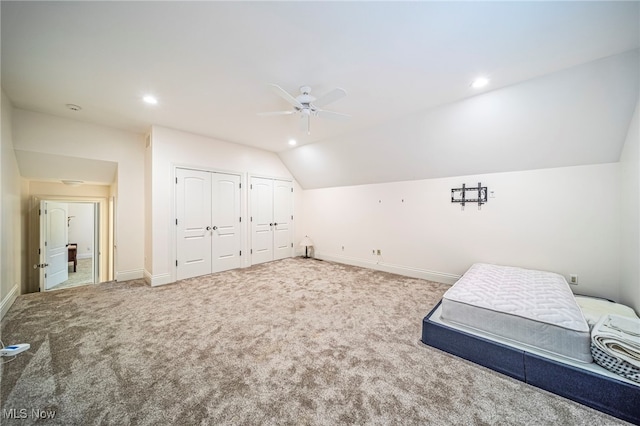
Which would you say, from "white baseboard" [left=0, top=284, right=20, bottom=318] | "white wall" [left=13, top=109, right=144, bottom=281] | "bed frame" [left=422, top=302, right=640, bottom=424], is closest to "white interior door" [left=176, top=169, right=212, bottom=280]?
"white wall" [left=13, top=109, right=144, bottom=281]

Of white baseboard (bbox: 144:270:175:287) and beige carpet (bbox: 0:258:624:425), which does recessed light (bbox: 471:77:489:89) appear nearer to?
beige carpet (bbox: 0:258:624:425)

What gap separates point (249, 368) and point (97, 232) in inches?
226

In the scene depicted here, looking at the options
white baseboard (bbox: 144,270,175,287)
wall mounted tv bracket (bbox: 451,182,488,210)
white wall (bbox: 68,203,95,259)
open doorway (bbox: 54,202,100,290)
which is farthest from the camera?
white wall (bbox: 68,203,95,259)

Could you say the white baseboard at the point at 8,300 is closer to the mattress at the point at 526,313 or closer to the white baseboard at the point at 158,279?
the white baseboard at the point at 158,279

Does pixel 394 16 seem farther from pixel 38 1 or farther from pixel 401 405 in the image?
pixel 401 405

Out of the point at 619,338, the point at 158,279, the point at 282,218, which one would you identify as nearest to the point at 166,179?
the point at 158,279

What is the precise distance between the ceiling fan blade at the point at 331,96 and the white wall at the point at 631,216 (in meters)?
2.99

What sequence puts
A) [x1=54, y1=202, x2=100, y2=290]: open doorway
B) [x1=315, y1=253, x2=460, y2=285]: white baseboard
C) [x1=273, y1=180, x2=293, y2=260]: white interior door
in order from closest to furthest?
[x1=315, y1=253, x2=460, y2=285]: white baseboard → [x1=273, y1=180, x2=293, y2=260]: white interior door → [x1=54, y1=202, x2=100, y2=290]: open doorway

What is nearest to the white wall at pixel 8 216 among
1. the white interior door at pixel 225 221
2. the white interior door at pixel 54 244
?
the white interior door at pixel 54 244

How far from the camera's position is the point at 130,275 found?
13.7 ft

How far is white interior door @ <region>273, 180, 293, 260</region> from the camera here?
574 cm

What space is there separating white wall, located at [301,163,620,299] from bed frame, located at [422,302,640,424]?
7.16 feet

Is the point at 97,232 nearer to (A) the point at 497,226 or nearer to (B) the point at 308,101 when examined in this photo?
(B) the point at 308,101

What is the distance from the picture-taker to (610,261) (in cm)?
289
